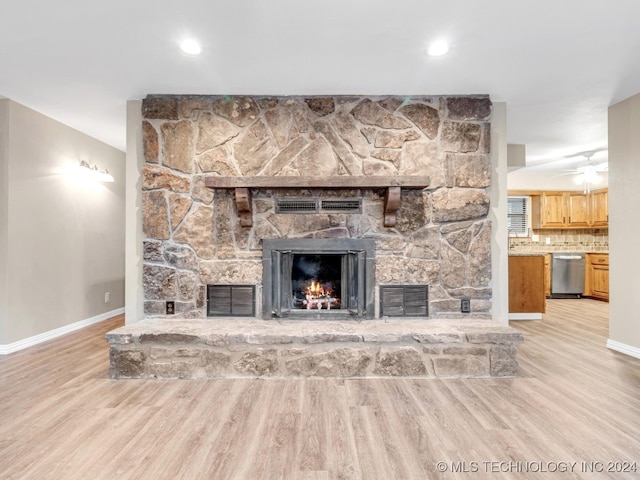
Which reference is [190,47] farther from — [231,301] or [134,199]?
[231,301]

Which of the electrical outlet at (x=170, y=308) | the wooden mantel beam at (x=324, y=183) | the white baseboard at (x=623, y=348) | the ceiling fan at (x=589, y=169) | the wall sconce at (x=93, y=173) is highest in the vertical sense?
the ceiling fan at (x=589, y=169)

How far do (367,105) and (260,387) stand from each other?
2.45 meters

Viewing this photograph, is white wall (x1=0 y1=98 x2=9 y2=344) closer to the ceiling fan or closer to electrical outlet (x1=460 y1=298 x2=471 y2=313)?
electrical outlet (x1=460 y1=298 x2=471 y2=313)

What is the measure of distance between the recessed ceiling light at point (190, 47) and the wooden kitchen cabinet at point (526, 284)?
4.39 m

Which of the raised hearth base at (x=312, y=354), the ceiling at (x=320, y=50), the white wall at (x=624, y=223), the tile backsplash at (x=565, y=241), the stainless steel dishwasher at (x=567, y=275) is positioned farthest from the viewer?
the tile backsplash at (x=565, y=241)

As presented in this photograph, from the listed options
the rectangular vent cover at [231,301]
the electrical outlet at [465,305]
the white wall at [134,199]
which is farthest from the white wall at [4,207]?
the electrical outlet at [465,305]

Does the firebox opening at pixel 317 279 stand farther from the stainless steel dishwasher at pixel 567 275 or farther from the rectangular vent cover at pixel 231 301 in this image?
the stainless steel dishwasher at pixel 567 275

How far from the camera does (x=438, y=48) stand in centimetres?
245

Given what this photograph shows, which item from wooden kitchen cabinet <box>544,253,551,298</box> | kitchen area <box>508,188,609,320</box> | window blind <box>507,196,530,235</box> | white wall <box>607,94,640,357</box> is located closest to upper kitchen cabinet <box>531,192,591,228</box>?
kitchen area <box>508,188,609,320</box>

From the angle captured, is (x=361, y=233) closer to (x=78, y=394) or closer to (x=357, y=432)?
(x=357, y=432)

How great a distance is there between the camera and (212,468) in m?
1.67

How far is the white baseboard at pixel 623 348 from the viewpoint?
3275 mm

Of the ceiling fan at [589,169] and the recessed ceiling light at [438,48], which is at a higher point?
the recessed ceiling light at [438,48]

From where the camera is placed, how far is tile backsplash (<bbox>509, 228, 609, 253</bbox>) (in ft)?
23.1
